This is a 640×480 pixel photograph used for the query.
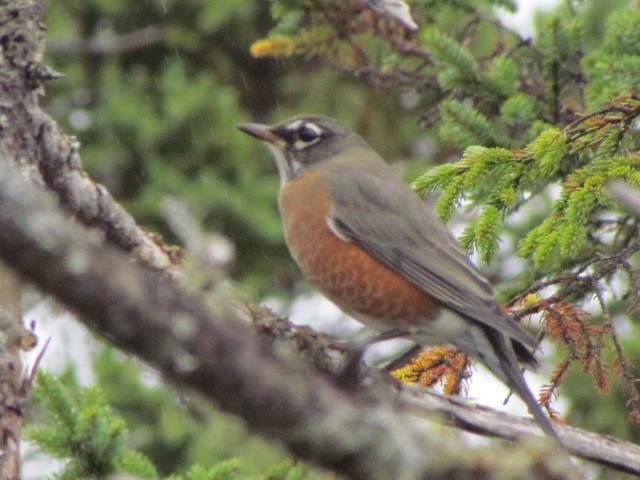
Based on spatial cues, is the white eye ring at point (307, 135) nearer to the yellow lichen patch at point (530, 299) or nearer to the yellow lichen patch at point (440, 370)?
the yellow lichen patch at point (440, 370)

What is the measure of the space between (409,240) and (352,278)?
0.47 metres

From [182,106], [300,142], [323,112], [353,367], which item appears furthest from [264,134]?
[323,112]

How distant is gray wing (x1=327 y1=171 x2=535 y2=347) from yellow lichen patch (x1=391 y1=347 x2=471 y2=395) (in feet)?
0.67

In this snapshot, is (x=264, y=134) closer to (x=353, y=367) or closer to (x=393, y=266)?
(x=393, y=266)

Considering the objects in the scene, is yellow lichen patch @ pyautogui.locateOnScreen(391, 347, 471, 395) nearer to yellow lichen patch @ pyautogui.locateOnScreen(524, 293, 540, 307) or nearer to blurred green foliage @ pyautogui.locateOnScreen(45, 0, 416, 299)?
yellow lichen patch @ pyautogui.locateOnScreen(524, 293, 540, 307)

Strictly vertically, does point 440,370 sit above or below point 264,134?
below

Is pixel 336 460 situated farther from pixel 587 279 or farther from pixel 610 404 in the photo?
pixel 610 404

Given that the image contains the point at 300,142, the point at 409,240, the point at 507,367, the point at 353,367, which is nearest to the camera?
the point at 353,367

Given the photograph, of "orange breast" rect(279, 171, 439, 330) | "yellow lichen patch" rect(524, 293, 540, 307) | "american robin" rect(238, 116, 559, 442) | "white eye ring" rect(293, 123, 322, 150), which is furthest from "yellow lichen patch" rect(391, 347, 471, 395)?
"white eye ring" rect(293, 123, 322, 150)

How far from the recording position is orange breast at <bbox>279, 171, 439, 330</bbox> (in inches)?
164

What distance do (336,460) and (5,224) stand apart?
586mm

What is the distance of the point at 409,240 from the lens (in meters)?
4.55

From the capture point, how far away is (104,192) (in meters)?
3.59

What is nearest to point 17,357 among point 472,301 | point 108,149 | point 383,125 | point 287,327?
point 287,327
